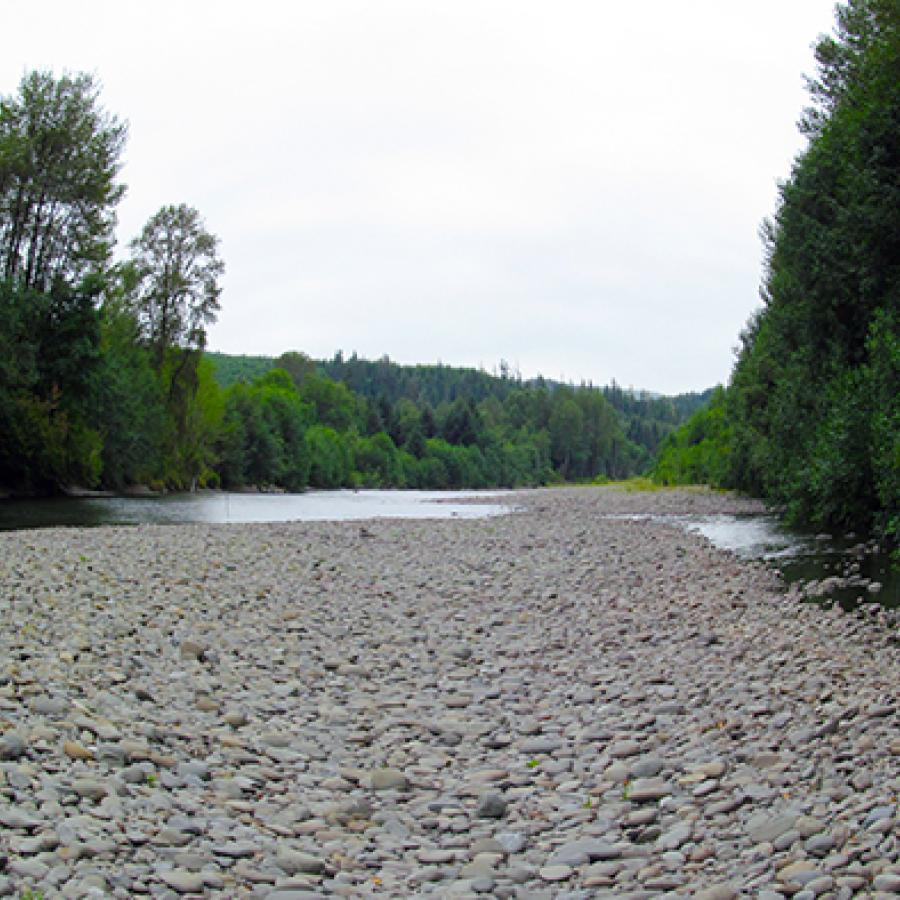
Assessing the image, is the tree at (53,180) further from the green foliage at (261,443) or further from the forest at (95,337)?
the green foliage at (261,443)

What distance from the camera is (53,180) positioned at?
41.8 m

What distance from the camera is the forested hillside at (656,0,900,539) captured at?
65.1 ft

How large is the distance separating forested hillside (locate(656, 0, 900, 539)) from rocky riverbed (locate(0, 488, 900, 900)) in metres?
8.67

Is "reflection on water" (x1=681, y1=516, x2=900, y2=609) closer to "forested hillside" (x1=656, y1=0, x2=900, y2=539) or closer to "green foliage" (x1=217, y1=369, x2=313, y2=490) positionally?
"forested hillside" (x1=656, y1=0, x2=900, y2=539)

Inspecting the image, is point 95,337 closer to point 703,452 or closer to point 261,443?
point 261,443

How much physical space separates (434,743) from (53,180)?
137 feet

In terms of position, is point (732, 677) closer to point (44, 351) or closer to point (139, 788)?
point (139, 788)

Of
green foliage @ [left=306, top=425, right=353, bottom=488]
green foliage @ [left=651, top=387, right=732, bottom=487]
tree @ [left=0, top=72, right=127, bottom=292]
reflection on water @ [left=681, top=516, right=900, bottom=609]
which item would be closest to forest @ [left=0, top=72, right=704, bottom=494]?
tree @ [left=0, top=72, right=127, bottom=292]

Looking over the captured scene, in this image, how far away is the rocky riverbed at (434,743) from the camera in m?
4.97

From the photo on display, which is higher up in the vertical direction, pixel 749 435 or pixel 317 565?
pixel 749 435

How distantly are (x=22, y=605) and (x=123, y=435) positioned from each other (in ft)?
140

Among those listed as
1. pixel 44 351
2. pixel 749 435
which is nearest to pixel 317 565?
pixel 44 351

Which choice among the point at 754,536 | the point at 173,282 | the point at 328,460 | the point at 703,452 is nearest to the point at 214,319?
the point at 173,282

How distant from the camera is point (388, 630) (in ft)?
37.9
